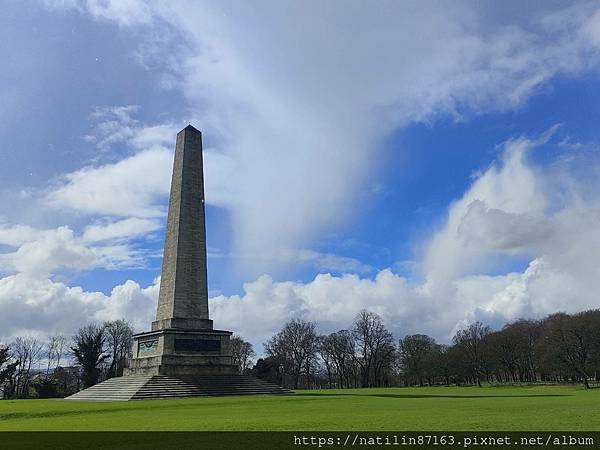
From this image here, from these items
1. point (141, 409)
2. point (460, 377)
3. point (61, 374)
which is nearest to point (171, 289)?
point (141, 409)

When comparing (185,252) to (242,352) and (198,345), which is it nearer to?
(198,345)

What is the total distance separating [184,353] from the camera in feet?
123

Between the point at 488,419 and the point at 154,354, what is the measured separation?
94.6 ft

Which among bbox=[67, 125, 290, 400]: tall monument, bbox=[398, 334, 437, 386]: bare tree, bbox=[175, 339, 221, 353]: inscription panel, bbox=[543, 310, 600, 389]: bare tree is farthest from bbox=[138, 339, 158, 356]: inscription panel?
bbox=[398, 334, 437, 386]: bare tree

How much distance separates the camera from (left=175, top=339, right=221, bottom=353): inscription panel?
37.7 m

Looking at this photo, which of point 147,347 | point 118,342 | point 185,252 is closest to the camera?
point 147,347

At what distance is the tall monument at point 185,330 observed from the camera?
3506 centimetres

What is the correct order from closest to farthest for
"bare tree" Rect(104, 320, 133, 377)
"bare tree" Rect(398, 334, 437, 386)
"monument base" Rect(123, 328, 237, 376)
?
1. "monument base" Rect(123, 328, 237, 376)
2. "bare tree" Rect(104, 320, 133, 377)
3. "bare tree" Rect(398, 334, 437, 386)

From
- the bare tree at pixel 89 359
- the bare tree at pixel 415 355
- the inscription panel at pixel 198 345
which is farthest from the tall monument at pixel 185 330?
the bare tree at pixel 415 355

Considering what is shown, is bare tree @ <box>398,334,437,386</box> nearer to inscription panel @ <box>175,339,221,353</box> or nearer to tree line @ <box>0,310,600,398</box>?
tree line @ <box>0,310,600,398</box>

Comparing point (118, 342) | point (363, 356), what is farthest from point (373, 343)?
point (118, 342)

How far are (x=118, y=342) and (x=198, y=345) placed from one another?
126 feet
